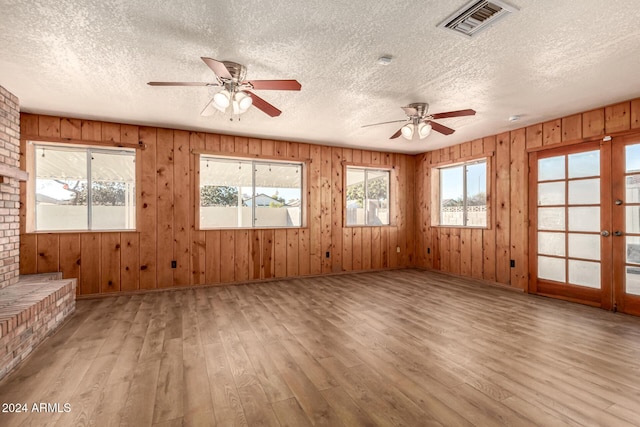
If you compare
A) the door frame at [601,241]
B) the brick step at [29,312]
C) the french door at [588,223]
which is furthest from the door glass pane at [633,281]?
the brick step at [29,312]

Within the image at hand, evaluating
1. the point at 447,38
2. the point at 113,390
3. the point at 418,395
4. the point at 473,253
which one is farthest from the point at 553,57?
the point at 113,390

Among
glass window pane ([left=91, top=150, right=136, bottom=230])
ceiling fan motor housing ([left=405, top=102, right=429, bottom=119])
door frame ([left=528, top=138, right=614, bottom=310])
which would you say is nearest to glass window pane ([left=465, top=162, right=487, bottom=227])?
door frame ([left=528, top=138, right=614, bottom=310])

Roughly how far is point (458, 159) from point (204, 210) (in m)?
4.94

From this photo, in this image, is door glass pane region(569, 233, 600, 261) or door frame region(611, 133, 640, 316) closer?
door frame region(611, 133, 640, 316)

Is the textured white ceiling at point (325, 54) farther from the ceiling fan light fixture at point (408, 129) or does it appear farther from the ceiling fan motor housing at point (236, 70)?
the ceiling fan light fixture at point (408, 129)

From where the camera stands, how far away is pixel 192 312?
3.69 metres

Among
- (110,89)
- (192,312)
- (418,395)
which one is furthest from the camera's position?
(192,312)

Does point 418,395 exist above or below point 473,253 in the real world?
below

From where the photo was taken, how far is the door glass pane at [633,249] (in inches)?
142

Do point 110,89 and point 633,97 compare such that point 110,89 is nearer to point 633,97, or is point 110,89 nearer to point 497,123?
point 497,123

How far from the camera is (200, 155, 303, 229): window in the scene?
204 inches

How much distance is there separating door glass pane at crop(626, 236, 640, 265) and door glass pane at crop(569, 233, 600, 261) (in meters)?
0.30

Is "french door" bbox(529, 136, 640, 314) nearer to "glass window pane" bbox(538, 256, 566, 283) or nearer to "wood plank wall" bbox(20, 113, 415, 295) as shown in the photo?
"glass window pane" bbox(538, 256, 566, 283)

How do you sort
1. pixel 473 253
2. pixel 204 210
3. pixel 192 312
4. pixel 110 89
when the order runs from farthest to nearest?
pixel 473 253
pixel 204 210
pixel 192 312
pixel 110 89
